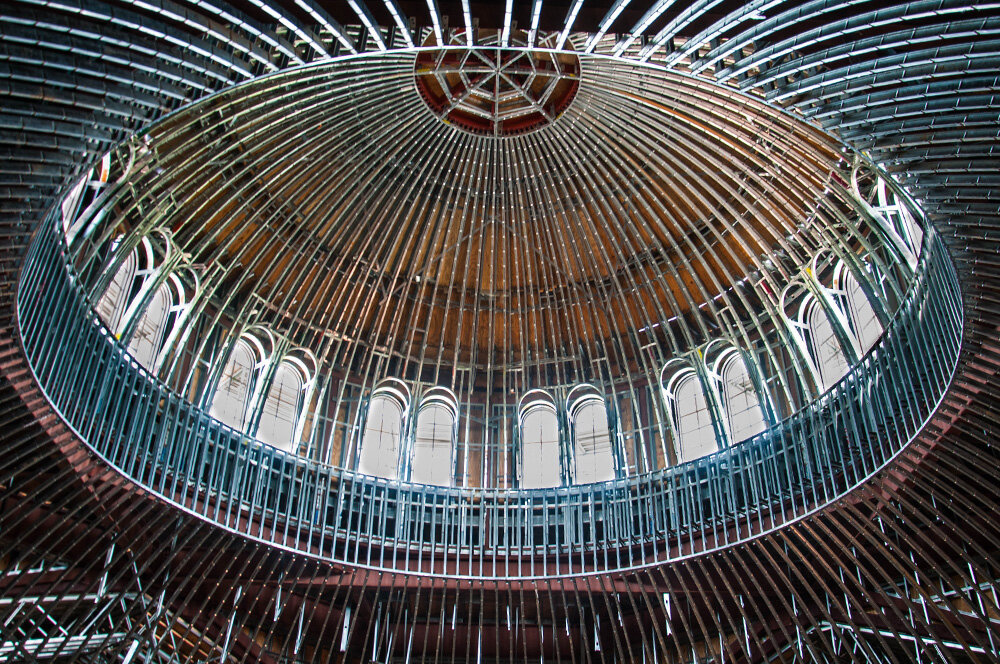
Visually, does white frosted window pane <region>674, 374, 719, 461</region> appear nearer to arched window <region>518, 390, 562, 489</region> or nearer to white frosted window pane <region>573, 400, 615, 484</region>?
white frosted window pane <region>573, 400, 615, 484</region>

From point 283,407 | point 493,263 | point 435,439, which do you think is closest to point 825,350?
point 493,263

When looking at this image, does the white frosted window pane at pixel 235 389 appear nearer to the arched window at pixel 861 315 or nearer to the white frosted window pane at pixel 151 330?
the white frosted window pane at pixel 151 330

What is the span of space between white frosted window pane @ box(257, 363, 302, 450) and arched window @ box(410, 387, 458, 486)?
8.96ft

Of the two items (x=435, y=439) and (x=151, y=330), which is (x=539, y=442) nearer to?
(x=435, y=439)

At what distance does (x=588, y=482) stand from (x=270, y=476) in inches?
271

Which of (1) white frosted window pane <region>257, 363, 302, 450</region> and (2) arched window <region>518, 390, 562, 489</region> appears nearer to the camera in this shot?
(1) white frosted window pane <region>257, 363, 302, 450</region>

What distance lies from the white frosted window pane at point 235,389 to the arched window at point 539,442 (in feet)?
20.1

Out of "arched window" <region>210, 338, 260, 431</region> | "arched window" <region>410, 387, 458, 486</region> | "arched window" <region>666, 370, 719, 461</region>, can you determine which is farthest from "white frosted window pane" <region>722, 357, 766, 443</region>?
"arched window" <region>210, 338, 260, 431</region>

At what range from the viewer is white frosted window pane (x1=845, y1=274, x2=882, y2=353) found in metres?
18.1

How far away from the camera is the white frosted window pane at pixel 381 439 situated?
68.6 feet

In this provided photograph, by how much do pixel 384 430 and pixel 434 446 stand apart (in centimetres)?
119

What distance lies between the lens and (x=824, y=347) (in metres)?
19.1

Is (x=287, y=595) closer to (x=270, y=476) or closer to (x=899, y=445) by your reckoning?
(x=270, y=476)

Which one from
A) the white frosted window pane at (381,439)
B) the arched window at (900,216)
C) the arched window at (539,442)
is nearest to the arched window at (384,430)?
the white frosted window pane at (381,439)
